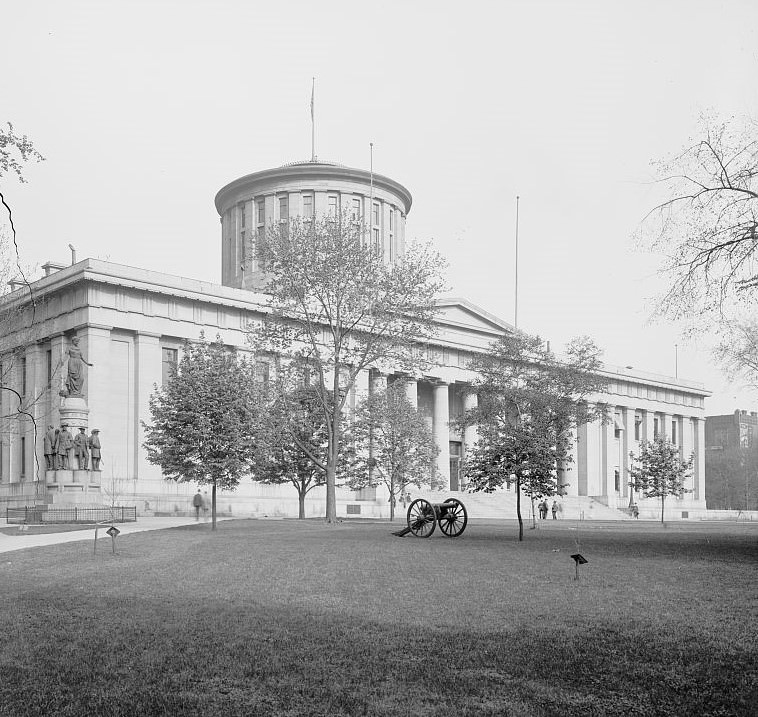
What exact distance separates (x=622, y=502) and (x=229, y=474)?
6851cm

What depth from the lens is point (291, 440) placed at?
50500mm

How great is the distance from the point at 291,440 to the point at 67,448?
12062mm

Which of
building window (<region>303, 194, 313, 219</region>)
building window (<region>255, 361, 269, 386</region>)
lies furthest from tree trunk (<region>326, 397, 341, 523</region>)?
building window (<region>303, 194, 313, 219</region>)

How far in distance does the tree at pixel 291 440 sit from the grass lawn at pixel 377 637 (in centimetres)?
2112

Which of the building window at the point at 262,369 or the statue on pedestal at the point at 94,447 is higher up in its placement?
the building window at the point at 262,369

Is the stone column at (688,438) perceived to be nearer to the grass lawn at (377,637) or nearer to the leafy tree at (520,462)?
the leafy tree at (520,462)

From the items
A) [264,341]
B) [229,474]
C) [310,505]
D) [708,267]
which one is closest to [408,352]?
[264,341]

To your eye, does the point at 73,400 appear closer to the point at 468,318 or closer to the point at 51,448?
the point at 51,448

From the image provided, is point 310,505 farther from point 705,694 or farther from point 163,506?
point 705,694

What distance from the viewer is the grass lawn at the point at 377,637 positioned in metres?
9.30

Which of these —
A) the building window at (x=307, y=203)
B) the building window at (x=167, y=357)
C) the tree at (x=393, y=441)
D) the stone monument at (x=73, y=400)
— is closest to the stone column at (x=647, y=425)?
the building window at (x=307, y=203)

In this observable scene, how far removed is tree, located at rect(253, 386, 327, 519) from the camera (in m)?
44.0

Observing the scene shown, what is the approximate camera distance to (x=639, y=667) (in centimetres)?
1066

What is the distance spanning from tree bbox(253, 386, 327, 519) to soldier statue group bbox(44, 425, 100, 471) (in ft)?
25.2
